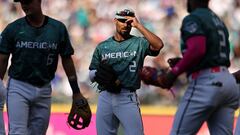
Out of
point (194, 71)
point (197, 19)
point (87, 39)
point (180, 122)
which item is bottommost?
point (87, 39)

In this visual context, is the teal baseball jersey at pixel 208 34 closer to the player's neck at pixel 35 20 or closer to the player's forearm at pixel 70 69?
the player's forearm at pixel 70 69

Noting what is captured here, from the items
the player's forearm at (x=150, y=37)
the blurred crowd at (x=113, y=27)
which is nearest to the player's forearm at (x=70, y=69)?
the player's forearm at (x=150, y=37)

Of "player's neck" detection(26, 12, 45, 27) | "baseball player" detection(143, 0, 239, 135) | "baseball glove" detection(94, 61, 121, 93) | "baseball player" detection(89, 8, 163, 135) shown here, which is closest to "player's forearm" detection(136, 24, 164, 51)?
"baseball player" detection(89, 8, 163, 135)

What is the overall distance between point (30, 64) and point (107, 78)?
825 mm

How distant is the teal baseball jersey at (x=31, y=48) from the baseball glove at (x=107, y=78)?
56cm

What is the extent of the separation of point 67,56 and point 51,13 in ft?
23.9

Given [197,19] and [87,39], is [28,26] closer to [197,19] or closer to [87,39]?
[197,19]

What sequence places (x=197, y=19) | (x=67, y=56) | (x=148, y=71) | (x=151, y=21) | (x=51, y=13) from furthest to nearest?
(x=51, y=13) < (x=151, y=21) < (x=67, y=56) < (x=148, y=71) < (x=197, y=19)

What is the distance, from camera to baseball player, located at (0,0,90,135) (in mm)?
6113

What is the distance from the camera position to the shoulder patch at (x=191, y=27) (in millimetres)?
5160

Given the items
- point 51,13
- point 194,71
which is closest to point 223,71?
point 194,71

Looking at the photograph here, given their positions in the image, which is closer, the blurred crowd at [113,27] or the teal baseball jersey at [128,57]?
the teal baseball jersey at [128,57]

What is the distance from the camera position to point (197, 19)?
17.2 feet

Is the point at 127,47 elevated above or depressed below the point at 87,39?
above
